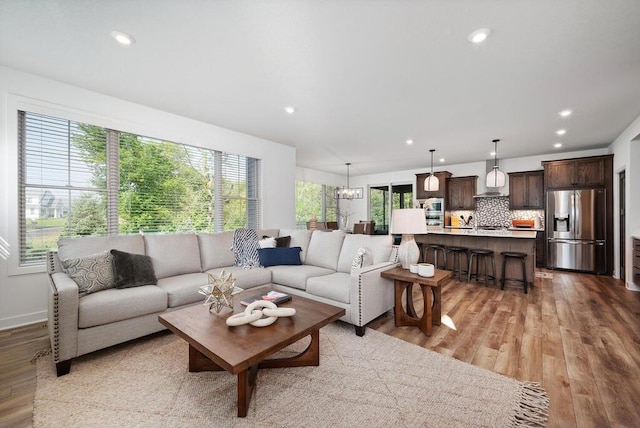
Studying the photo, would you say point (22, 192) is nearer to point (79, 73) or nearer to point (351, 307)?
point (79, 73)

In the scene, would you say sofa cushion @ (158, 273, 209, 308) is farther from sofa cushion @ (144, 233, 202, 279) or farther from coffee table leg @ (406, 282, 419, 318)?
coffee table leg @ (406, 282, 419, 318)

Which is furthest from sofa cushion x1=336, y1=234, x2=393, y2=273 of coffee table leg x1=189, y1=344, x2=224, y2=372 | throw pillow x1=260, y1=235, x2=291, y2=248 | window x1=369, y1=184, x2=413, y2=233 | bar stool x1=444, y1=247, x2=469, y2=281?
window x1=369, y1=184, x2=413, y2=233

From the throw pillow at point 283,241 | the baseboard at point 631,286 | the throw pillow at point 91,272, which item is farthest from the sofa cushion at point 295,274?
the baseboard at point 631,286

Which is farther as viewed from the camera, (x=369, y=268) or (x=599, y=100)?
(x=599, y=100)

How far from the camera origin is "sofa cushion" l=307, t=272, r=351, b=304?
109 inches

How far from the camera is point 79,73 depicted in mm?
2891

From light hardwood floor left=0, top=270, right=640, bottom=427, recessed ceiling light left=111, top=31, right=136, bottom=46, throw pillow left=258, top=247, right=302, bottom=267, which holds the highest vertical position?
recessed ceiling light left=111, top=31, right=136, bottom=46

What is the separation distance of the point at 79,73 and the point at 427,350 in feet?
14.7

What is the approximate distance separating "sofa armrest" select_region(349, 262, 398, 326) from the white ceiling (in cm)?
207

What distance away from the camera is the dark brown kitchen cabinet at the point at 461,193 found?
7.25 m

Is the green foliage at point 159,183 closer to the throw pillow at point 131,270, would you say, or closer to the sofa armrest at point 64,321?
the throw pillow at point 131,270

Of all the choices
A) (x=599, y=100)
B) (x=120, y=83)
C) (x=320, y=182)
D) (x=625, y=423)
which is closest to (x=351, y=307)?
(x=625, y=423)

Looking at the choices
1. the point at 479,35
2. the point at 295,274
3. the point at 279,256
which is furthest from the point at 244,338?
the point at 479,35

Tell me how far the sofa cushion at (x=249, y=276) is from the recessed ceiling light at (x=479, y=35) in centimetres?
318
